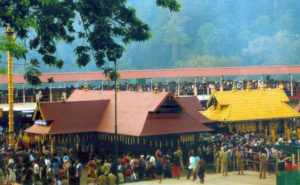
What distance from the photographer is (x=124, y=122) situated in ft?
102

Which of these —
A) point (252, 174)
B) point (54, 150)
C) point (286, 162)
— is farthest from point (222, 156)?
point (54, 150)

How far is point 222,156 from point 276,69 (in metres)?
21.9

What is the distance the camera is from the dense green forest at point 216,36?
104 metres

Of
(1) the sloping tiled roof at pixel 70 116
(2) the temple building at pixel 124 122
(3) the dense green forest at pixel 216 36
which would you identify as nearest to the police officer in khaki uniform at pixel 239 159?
(2) the temple building at pixel 124 122

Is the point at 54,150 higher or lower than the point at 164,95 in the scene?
lower

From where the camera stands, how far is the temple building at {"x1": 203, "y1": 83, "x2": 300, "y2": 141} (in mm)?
37062

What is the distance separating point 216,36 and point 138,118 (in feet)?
269

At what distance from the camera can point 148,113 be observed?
30.2m

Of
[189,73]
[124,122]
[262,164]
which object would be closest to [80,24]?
[262,164]

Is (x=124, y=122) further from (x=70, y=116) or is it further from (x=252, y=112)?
(x=252, y=112)

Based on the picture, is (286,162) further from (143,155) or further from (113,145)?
(113,145)

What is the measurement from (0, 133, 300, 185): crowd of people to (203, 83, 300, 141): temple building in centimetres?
581

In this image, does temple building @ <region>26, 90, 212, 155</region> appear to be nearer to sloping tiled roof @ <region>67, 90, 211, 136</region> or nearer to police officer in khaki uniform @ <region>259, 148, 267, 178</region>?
sloping tiled roof @ <region>67, 90, 211, 136</region>

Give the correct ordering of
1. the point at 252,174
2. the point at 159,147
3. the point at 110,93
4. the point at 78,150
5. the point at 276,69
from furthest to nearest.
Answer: the point at 276,69 → the point at 110,93 → the point at 78,150 → the point at 159,147 → the point at 252,174
